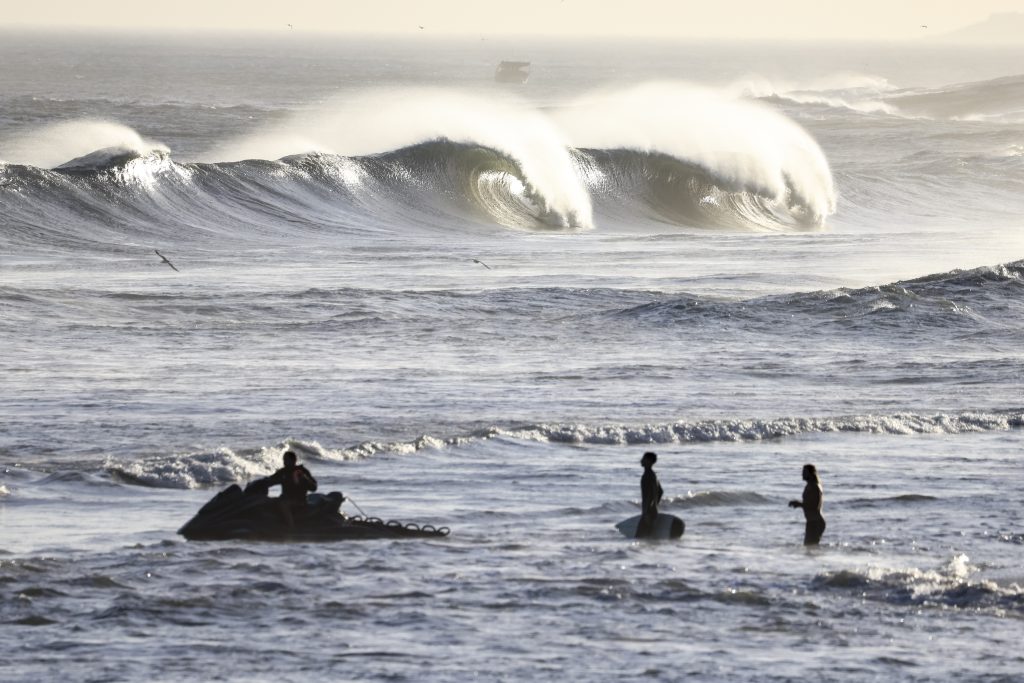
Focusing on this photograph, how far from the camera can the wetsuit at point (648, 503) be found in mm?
12984

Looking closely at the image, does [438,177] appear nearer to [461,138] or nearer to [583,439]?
[461,138]

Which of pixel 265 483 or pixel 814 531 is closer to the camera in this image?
pixel 265 483

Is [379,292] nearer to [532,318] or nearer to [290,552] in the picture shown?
[532,318]

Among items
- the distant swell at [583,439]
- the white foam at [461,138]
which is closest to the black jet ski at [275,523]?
the distant swell at [583,439]

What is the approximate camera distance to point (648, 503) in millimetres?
13047

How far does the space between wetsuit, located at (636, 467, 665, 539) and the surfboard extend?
0.04 m

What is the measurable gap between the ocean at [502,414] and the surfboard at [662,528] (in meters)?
0.24

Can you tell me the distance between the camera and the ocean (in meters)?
10.5

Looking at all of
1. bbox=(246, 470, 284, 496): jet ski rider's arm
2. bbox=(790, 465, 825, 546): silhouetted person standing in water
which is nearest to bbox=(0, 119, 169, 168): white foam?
bbox=(246, 470, 284, 496): jet ski rider's arm

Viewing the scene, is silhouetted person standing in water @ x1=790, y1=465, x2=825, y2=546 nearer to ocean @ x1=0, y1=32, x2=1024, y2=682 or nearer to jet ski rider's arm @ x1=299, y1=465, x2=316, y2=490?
ocean @ x1=0, y1=32, x2=1024, y2=682

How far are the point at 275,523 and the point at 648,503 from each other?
9.31ft

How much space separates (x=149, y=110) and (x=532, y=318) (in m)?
68.8

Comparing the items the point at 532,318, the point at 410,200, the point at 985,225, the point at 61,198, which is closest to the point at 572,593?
the point at 532,318

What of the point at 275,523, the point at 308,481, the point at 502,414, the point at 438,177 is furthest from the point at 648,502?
the point at 438,177
